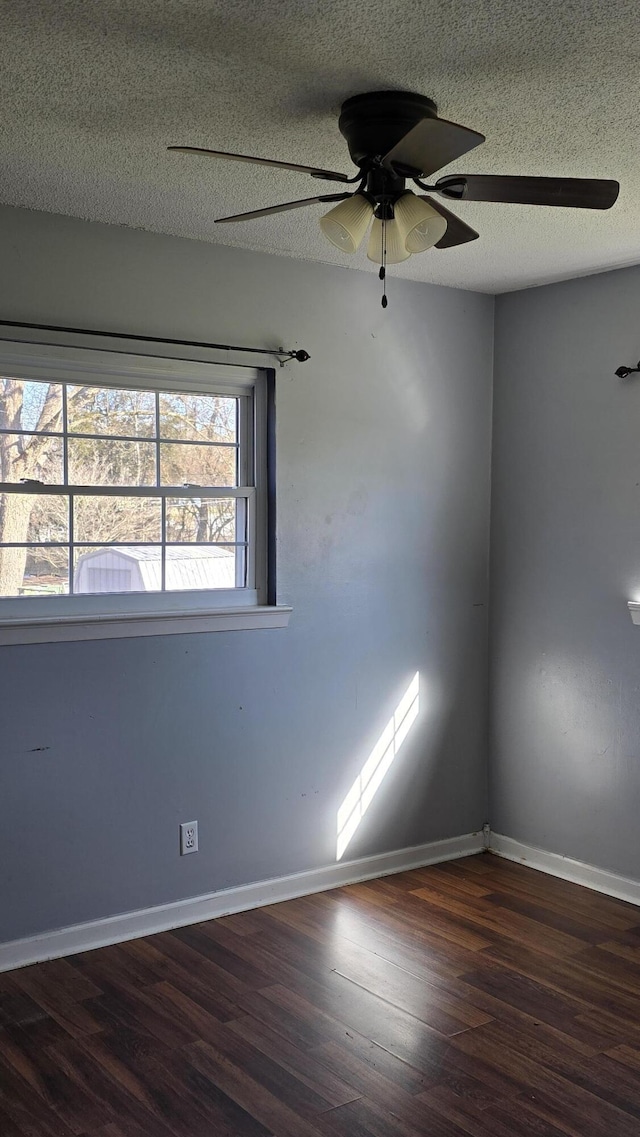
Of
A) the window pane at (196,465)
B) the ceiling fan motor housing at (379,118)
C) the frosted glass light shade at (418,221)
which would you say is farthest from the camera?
the window pane at (196,465)

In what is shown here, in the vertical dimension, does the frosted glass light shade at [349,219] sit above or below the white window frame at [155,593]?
above

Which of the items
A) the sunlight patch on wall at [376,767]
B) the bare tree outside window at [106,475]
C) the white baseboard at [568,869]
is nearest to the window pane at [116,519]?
the bare tree outside window at [106,475]

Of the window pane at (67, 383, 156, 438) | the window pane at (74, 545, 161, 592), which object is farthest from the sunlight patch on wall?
the window pane at (67, 383, 156, 438)

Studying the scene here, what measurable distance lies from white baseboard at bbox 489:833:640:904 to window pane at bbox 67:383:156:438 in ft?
7.98

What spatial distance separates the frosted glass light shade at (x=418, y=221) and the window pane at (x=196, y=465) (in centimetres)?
156

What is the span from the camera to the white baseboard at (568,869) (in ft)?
13.1

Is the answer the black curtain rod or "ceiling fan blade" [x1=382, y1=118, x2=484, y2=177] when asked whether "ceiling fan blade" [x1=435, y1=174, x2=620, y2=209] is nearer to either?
"ceiling fan blade" [x1=382, y1=118, x2=484, y2=177]

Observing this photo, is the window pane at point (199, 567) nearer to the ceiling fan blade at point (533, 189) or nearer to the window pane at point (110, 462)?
the window pane at point (110, 462)

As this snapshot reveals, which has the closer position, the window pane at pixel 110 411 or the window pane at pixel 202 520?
the window pane at pixel 110 411

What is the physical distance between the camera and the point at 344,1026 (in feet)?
9.67

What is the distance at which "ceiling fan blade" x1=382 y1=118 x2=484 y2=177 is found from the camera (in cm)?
194

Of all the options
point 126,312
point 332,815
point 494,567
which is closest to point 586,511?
point 494,567

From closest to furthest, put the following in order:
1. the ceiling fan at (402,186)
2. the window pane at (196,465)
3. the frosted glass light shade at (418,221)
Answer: the ceiling fan at (402,186) → the frosted glass light shade at (418,221) → the window pane at (196,465)

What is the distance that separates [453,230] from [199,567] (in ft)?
5.71
